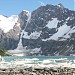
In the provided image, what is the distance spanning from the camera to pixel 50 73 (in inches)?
988

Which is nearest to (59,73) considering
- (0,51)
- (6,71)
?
(6,71)

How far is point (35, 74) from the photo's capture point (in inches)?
990

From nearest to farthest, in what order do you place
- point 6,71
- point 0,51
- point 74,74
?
point 74,74 < point 6,71 < point 0,51

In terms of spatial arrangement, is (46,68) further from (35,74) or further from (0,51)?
(0,51)

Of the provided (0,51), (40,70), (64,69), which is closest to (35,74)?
(40,70)

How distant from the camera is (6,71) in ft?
86.6

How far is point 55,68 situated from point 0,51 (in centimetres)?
16101

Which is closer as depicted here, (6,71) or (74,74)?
(74,74)

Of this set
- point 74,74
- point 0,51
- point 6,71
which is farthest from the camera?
point 0,51

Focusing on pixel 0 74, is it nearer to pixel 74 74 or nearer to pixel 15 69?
pixel 15 69

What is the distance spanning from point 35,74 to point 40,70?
785mm

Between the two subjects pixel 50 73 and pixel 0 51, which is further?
pixel 0 51

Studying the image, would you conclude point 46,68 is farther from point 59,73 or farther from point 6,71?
point 6,71

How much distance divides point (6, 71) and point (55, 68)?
4.14m
